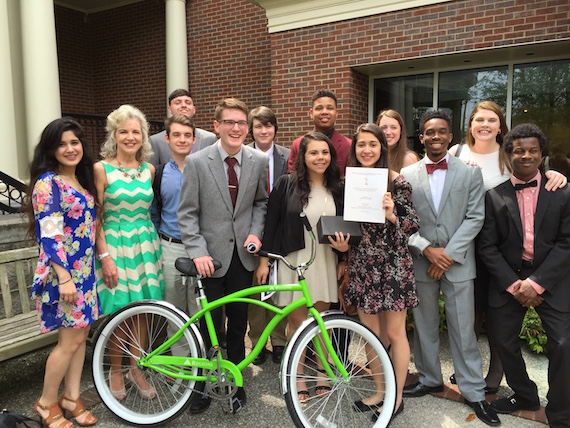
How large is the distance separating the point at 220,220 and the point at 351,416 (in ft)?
5.32

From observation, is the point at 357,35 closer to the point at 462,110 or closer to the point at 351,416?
the point at 462,110

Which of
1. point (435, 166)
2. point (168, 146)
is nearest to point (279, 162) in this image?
point (168, 146)

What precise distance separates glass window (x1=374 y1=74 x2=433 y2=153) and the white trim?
4.12 ft

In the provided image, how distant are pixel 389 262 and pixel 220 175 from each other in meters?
1.29

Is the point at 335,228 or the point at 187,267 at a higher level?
the point at 335,228

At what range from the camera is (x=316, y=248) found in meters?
3.09

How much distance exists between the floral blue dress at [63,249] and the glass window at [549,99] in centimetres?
605

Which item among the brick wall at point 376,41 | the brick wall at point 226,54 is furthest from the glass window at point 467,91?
the brick wall at point 226,54

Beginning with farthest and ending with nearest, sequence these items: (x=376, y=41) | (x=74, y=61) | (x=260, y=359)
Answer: (x=74, y=61) < (x=376, y=41) < (x=260, y=359)

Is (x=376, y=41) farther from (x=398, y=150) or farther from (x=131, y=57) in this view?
(x=131, y=57)

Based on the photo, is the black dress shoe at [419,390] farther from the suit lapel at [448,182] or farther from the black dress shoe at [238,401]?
the suit lapel at [448,182]

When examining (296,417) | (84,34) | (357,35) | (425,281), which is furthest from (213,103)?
(296,417)

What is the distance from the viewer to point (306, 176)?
10.2 ft

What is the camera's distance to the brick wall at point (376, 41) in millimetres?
5523
